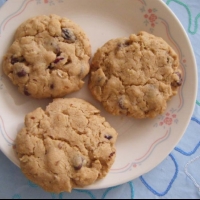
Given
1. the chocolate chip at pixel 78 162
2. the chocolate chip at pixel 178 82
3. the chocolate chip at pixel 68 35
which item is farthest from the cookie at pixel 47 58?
the chocolate chip at pixel 178 82

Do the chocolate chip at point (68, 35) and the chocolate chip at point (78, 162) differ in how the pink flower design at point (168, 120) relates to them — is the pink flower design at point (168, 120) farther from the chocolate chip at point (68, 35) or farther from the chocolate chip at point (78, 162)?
the chocolate chip at point (68, 35)

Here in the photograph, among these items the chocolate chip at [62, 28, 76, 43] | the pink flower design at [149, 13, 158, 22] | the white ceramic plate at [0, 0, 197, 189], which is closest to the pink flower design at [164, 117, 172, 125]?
the white ceramic plate at [0, 0, 197, 189]

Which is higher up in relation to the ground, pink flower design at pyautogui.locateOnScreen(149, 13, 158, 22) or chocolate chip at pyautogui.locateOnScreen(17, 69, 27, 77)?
pink flower design at pyautogui.locateOnScreen(149, 13, 158, 22)

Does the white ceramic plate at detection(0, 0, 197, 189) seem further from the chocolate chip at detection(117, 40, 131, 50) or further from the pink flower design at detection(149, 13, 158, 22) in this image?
the chocolate chip at detection(117, 40, 131, 50)

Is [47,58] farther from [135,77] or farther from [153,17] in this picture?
[153,17]

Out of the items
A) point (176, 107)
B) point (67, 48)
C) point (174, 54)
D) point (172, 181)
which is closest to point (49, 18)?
point (67, 48)

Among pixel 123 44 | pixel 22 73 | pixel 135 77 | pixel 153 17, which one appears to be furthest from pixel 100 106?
pixel 153 17
